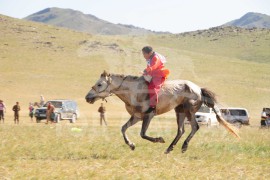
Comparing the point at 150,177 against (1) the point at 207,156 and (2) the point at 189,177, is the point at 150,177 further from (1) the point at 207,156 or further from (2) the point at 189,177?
(1) the point at 207,156

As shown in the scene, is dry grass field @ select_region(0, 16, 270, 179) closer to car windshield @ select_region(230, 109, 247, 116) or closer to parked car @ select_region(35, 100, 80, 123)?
parked car @ select_region(35, 100, 80, 123)


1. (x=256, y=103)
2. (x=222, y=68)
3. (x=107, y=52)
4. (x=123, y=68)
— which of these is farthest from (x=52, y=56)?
(x=256, y=103)

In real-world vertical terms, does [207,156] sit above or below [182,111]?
below

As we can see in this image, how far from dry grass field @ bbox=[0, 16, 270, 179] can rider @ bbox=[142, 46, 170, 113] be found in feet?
4.18

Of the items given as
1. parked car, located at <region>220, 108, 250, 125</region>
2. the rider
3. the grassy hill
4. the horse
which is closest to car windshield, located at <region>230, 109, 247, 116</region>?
parked car, located at <region>220, 108, 250, 125</region>

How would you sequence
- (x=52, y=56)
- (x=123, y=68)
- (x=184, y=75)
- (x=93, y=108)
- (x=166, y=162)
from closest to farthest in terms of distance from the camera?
1. (x=166, y=162)
2. (x=93, y=108)
3. (x=123, y=68)
4. (x=184, y=75)
5. (x=52, y=56)

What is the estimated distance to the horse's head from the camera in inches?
457

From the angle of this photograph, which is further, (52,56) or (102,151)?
(52,56)

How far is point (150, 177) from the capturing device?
25.9ft

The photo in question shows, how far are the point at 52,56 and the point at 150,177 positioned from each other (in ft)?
284

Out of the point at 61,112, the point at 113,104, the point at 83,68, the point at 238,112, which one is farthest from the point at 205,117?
the point at 83,68

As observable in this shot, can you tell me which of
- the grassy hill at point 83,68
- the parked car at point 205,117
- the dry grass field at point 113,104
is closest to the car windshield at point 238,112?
the parked car at point 205,117

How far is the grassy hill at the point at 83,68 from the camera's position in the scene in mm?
66188

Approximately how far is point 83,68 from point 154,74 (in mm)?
74688
